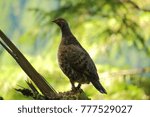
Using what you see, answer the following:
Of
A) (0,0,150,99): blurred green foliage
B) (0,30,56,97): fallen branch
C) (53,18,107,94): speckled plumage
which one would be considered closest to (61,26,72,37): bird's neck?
(53,18,107,94): speckled plumage

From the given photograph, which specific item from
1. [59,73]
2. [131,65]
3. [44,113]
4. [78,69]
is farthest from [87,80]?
[131,65]

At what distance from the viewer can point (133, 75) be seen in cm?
310

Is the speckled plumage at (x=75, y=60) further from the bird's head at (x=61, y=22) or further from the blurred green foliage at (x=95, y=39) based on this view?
the blurred green foliage at (x=95, y=39)

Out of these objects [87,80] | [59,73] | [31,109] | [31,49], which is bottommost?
[87,80]

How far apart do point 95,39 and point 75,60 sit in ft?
5.92

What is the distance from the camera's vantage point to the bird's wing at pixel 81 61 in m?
1.32

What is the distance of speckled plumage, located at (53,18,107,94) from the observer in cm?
133

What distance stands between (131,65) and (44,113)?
4.47 feet

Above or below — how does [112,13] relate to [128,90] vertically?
above

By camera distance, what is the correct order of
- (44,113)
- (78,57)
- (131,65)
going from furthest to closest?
(131,65) < (44,113) < (78,57)

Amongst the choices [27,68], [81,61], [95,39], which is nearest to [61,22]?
[81,61]

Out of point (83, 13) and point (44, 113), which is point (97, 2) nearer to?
point (83, 13)

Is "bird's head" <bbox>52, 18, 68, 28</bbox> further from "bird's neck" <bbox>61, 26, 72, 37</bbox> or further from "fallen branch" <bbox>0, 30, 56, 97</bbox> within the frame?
"fallen branch" <bbox>0, 30, 56, 97</bbox>

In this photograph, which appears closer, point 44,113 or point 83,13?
point 44,113
